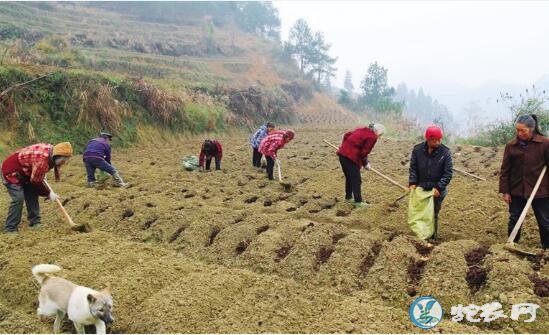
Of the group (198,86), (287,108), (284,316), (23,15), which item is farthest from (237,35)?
(284,316)

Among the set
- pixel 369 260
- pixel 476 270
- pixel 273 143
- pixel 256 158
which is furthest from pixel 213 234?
pixel 256 158

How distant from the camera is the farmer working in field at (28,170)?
5.03 meters

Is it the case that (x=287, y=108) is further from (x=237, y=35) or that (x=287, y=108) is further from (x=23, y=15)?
(x=237, y=35)

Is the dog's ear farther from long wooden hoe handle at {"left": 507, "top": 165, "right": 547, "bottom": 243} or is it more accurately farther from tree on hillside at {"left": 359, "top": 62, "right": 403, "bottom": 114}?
tree on hillside at {"left": 359, "top": 62, "right": 403, "bottom": 114}

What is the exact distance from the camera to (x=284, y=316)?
3338mm

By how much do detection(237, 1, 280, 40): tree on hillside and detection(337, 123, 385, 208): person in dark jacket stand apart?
A: 6545 centimetres

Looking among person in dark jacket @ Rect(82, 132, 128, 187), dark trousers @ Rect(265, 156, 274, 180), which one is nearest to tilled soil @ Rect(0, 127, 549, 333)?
person in dark jacket @ Rect(82, 132, 128, 187)

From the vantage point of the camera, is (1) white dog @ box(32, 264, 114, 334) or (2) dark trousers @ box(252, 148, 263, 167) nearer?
(1) white dog @ box(32, 264, 114, 334)

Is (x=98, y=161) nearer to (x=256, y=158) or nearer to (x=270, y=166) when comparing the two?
(x=270, y=166)

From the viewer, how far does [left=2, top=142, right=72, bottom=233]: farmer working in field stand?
5.03m

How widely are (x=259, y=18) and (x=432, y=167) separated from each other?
221 ft

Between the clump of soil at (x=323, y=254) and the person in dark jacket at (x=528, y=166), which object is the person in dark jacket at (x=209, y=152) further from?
the person in dark jacket at (x=528, y=166)

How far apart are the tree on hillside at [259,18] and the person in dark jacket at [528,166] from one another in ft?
221

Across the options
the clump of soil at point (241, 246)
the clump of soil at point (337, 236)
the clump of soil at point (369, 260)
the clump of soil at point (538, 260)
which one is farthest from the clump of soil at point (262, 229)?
the clump of soil at point (538, 260)
